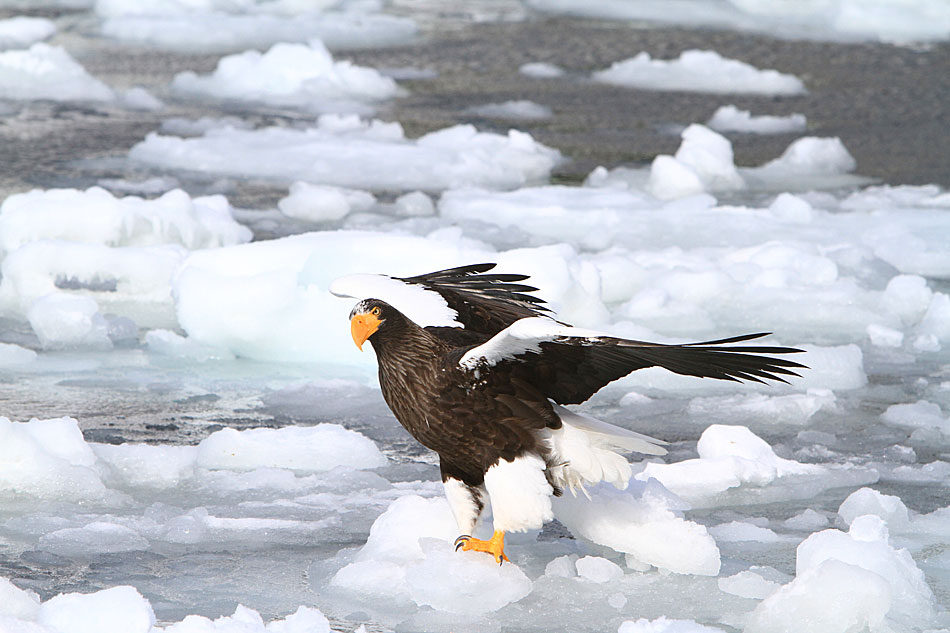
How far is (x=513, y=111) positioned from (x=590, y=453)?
8.46 meters

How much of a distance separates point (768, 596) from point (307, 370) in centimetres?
262

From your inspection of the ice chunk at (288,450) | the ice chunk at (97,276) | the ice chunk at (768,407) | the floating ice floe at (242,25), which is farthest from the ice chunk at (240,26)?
the ice chunk at (288,450)

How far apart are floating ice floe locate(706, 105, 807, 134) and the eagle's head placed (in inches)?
318

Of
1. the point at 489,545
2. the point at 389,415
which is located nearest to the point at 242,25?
the point at 389,415

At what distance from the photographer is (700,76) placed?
1300 cm

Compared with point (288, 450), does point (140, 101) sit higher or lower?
higher

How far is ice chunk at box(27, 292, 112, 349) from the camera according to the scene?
5.32 m

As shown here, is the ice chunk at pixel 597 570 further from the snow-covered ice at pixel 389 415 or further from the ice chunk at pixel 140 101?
the ice chunk at pixel 140 101

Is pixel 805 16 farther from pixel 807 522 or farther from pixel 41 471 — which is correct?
pixel 41 471

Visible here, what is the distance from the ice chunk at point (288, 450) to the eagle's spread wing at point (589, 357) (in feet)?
3.31

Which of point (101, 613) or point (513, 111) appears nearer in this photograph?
point (101, 613)

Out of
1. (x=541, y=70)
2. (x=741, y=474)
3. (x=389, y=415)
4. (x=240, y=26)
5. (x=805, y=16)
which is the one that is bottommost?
(x=389, y=415)

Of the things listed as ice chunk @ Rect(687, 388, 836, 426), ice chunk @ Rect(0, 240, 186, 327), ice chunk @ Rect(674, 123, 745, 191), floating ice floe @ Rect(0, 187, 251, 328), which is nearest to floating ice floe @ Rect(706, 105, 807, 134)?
ice chunk @ Rect(674, 123, 745, 191)

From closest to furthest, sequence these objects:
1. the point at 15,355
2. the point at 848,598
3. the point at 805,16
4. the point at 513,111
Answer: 1. the point at 848,598
2. the point at 15,355
3. the point at 513,111
4. the point at 805,16
